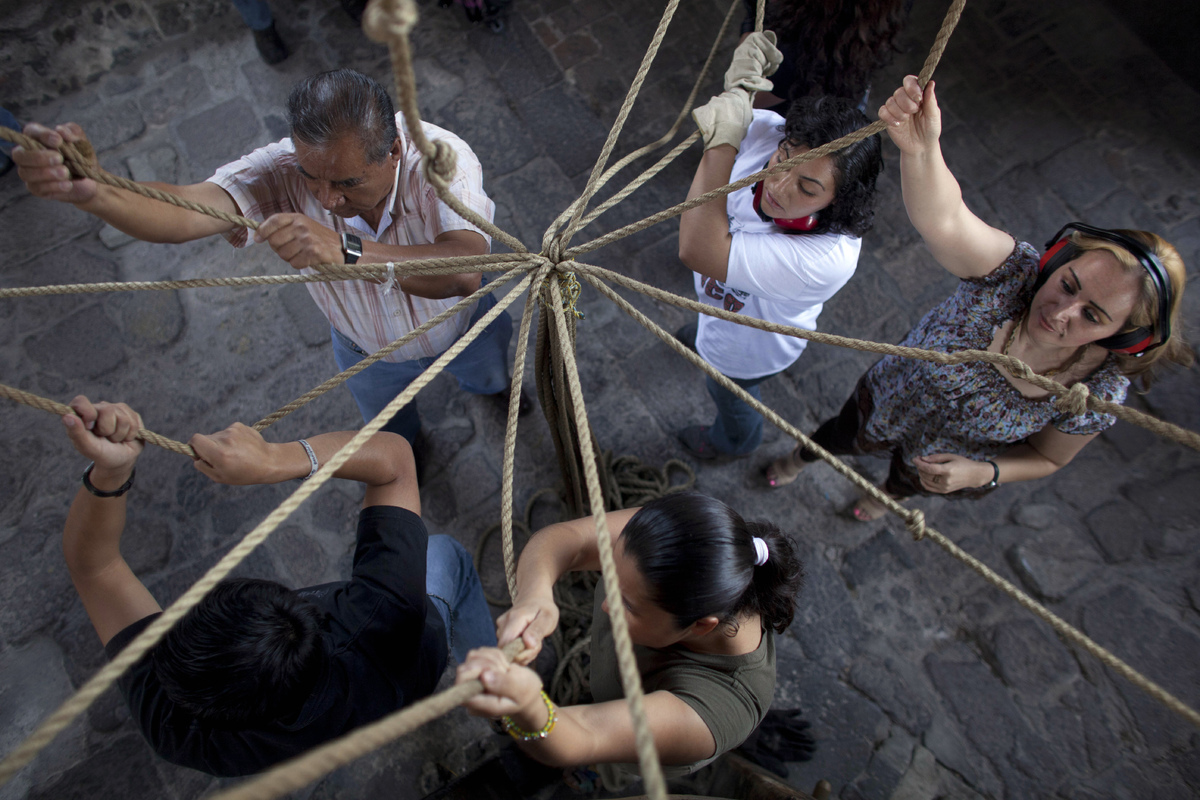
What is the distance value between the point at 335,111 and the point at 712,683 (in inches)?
57.1

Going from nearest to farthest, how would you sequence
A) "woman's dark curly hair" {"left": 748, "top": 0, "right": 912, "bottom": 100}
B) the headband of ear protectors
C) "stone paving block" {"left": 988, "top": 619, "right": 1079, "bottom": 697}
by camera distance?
the headband of ear protectors < "woman's dark curly hair" {"left": 748, "top": 0, "right": 912, "bottom": 100} < "stone paving block" {"left": 988, "top": 619, "right": 1079, "bottom": 697}

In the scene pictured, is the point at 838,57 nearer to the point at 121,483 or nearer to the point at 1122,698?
the point at 121,483

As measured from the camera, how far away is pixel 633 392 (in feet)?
9.49

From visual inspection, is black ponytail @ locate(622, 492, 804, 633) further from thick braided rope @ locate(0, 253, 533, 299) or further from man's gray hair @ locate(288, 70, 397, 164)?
man's gray hair @ locate(288, 70, 397, 164)

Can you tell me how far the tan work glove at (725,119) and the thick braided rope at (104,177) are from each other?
3.42 ft

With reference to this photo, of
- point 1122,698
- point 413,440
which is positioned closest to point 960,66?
point 1122,698

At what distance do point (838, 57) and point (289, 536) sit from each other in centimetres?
258

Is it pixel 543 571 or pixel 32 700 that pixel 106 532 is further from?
pixel 32 700

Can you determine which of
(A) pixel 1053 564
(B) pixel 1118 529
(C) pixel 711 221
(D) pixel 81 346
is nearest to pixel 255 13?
(D) pixel 81 346

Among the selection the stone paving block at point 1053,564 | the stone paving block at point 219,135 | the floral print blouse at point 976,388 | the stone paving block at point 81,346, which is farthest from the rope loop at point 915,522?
the stone paving block at point 219,135

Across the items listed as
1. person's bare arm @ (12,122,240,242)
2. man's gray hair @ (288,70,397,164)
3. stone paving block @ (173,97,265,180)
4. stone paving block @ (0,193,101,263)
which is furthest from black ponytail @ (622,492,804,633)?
stone paving block @ (0,193,101,263)

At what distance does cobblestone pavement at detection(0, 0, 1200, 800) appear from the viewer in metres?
2.30

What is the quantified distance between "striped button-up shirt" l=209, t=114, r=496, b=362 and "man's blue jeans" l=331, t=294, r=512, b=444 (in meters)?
0.24

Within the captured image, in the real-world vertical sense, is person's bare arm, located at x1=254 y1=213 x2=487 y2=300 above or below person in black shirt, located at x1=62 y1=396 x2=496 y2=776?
above
